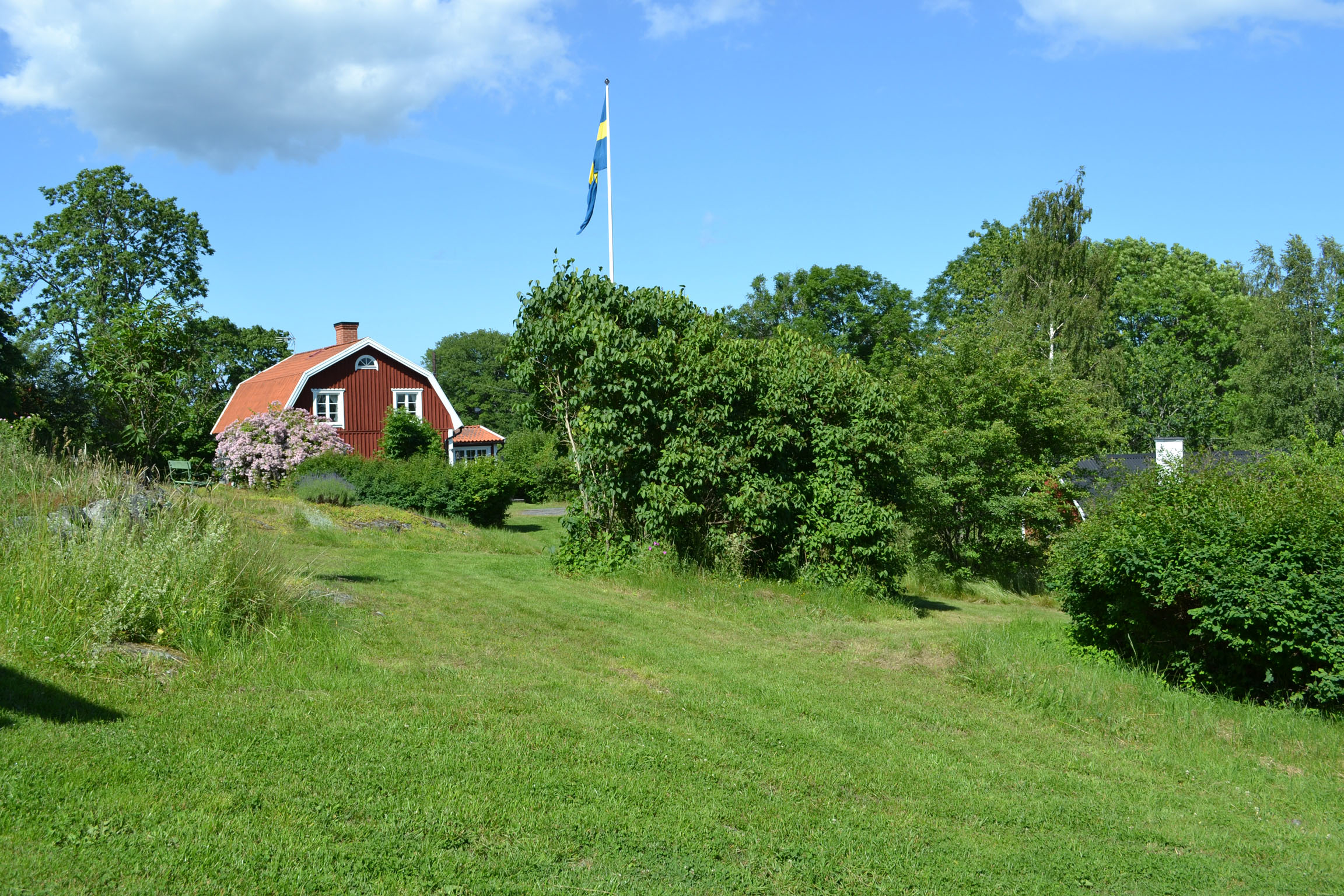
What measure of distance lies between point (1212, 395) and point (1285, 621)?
5623 cm

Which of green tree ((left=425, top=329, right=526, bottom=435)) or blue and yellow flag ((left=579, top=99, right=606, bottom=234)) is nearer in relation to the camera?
blue and yellow flag ((left=579, top=99, right=606, bottom=234))

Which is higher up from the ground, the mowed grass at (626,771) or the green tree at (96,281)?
the green tree at (96,281)

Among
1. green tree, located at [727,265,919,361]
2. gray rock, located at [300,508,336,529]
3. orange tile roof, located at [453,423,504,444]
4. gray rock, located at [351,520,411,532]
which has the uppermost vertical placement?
green tree, located at [727,265,919,361]

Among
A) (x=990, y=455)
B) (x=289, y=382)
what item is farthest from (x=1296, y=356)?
(x=289, y=382)

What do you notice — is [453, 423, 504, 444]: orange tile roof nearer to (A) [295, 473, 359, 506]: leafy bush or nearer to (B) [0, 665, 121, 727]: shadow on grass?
(A) [295, 473, 359, 506]: leafy bush

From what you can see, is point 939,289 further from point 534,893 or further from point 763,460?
point 534,893

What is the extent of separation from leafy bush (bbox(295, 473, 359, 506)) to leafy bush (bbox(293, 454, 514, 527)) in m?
0.75

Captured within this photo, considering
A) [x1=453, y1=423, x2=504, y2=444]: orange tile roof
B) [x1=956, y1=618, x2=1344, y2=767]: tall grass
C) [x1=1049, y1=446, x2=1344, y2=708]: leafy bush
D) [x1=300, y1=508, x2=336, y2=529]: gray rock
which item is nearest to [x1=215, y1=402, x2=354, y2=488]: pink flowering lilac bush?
[x1=300, y1=508, x2=336, y2=529]: gray rock

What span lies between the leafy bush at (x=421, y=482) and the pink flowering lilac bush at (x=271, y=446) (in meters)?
2.74

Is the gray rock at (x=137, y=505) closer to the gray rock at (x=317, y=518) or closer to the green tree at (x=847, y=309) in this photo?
the gray rock at (x=317, y=518)

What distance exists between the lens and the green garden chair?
1116 centimetres

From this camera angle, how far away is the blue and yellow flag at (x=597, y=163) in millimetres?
19719

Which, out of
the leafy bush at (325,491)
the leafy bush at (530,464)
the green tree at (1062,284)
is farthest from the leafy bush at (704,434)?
the green tree at (1062,284)

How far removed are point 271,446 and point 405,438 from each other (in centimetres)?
573
